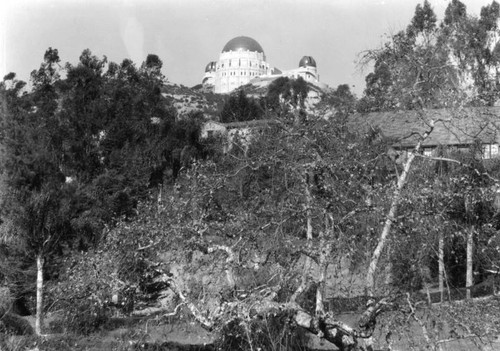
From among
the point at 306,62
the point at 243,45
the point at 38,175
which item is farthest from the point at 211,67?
the point at 38,175

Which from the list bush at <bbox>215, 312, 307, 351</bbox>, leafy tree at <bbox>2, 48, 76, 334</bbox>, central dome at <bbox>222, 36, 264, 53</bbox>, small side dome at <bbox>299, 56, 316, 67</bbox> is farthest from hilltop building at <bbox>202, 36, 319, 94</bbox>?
bush at <bbox>215, 312, 307, 351</bbox>

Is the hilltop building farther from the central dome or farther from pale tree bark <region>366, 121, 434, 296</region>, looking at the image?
pale tree bark <region>366, 121, 434, 296</region>

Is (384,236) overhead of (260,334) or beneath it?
overhead

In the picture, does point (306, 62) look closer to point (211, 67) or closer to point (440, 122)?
point (211, 67)

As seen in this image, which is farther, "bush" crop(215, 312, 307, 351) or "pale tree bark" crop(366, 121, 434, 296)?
"pale tree bark" crop(366, 121, 434, 296)

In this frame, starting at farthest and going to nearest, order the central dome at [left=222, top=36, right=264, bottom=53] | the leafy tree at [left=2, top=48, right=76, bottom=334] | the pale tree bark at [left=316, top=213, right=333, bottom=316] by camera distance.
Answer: the central dome at [left=222, top=36, right=264, bottom=53]
the leafy tree at [left=2, top=48, right=76, bottom=334]
the pale tree bark at [left=316, top=213, right=333, bottom=316]

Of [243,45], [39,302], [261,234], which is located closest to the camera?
[261,234]

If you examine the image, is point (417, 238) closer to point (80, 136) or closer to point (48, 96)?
point (80, 136)

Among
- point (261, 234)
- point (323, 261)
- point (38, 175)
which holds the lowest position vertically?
point (323, 261)

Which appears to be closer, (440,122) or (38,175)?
(440,122)
